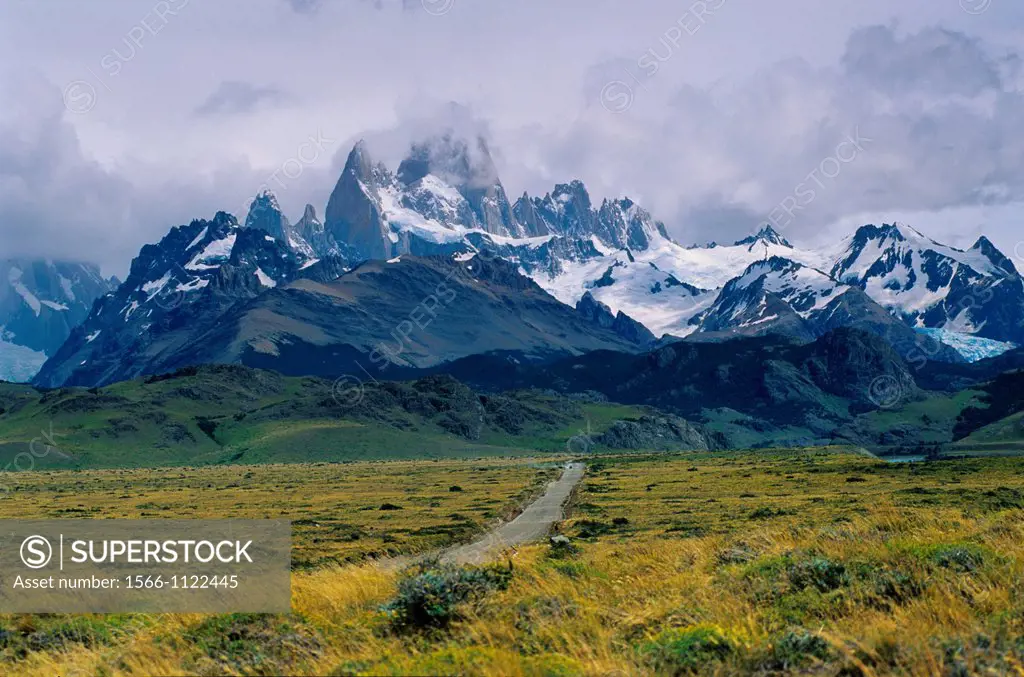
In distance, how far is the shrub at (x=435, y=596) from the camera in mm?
16016

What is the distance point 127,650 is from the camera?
1605 centimetres

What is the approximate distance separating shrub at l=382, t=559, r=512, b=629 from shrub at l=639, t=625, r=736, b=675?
4.11 metres

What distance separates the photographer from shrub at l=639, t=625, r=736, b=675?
12.5 meters

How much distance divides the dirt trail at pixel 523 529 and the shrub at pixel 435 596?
571 inches

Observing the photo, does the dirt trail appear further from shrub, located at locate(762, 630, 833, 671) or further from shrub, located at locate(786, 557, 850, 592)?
shrub, located at locate(762, 630, 833, 671)

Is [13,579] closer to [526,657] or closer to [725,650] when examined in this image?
[526,657]

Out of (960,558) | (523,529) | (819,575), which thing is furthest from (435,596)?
(523,529)

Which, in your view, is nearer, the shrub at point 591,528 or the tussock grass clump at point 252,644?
the tussock grass clump at point 252,644

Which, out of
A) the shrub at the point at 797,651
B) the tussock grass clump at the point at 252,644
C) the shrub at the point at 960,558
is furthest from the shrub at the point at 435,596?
the shrub at the point at 960,558

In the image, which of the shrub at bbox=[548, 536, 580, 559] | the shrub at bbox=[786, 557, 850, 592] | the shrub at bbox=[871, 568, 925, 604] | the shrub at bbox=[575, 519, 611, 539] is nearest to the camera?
the shrub at bbox=[871, 568, 925, 604]

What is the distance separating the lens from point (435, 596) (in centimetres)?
1639

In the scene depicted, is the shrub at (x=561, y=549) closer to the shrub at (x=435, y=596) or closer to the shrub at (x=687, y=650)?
the shrub at (x=435, y=596)

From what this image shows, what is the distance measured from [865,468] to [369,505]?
6391 centimetres

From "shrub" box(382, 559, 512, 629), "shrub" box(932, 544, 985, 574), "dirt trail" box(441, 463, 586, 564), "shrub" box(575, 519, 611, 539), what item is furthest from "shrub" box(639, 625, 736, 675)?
"shrub" box(575, 519, 611, 539)
